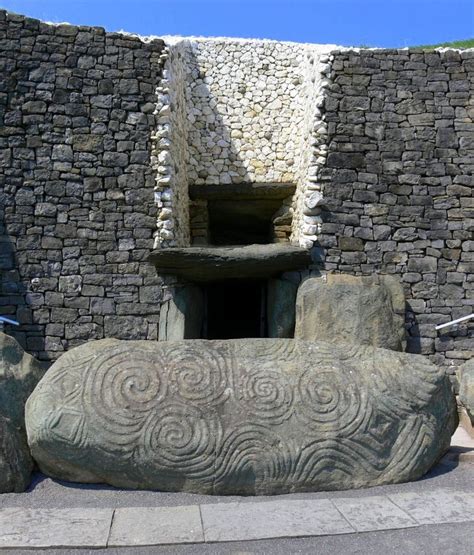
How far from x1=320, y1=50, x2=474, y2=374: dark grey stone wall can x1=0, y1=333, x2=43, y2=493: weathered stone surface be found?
4405mm

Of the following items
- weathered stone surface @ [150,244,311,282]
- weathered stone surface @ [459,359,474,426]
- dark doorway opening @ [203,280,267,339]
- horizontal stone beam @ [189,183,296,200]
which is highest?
horizontal stone beam @ [189,183,296,200]

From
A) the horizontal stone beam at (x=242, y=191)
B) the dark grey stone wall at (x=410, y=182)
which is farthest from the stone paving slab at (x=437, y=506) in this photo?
the horizontal stone beam at (x=242, y=191)

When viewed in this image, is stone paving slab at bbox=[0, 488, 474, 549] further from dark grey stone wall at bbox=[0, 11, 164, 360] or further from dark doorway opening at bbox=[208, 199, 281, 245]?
dark doorway opening at bbox=[208, 199, 281, 245]

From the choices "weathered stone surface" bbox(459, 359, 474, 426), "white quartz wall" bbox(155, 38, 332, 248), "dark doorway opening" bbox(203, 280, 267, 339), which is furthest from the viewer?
"dark doorway opening" bbox(203, 280, 267, 339)

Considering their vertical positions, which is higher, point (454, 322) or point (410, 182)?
point (410, 182)

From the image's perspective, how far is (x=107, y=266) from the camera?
7430 mm

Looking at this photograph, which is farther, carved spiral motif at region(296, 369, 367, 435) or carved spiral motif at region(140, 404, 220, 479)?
carved spiral motif at region(296, 369, 367, 435)

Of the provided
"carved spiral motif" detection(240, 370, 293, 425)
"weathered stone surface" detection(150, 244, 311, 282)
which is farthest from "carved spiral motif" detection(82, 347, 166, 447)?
"weathered stone surface" detection(150, 244, 311, 282)

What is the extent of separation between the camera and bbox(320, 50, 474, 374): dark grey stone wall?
7.55 metres

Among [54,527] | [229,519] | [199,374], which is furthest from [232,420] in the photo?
[54,527]

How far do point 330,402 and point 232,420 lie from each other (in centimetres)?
71

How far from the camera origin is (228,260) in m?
7.16

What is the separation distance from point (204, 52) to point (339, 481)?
8206mm

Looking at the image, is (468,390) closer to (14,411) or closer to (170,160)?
(14,411)
